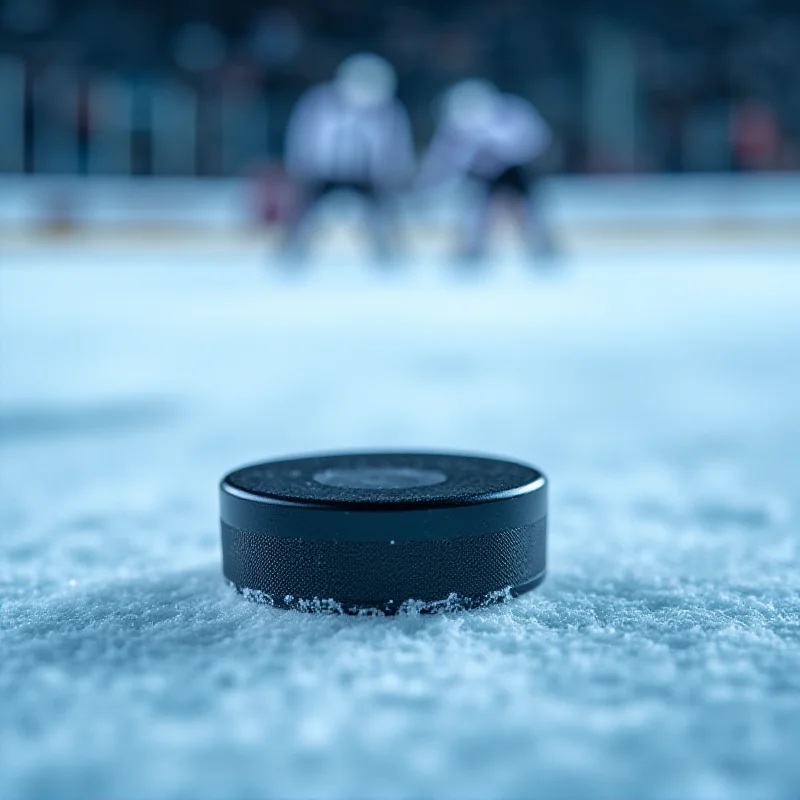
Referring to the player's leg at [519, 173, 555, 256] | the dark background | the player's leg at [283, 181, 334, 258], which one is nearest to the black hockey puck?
the player's leg at [283, 181, 334, 258]

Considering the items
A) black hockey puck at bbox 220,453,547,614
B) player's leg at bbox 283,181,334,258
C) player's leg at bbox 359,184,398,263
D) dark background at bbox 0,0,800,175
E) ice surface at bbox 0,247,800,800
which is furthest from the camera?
dark background at bbox 0,0,800,175

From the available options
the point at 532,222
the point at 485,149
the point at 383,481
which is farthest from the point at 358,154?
the point at 383,481

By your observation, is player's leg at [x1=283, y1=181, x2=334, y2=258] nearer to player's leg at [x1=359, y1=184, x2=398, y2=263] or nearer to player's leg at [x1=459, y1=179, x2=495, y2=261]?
player's leg at [x1=359, y1=184, x2=398, y2=263]

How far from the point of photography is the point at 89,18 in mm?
13648

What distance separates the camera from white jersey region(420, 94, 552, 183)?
643 centimetres

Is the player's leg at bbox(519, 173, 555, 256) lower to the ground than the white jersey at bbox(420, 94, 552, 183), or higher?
lower

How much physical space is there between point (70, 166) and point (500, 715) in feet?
39.8

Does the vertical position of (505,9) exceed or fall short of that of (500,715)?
it exceeds it

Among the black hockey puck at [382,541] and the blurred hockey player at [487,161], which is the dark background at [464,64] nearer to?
the blurred hockey player at [487,161]

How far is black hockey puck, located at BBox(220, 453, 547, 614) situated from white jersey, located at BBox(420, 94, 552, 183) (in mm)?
5837

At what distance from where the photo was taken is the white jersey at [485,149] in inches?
253

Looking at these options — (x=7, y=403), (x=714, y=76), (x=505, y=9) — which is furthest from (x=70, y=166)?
(x=7, y=403)

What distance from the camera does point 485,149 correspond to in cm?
649

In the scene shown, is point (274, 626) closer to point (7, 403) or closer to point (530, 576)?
point (530, 576)
